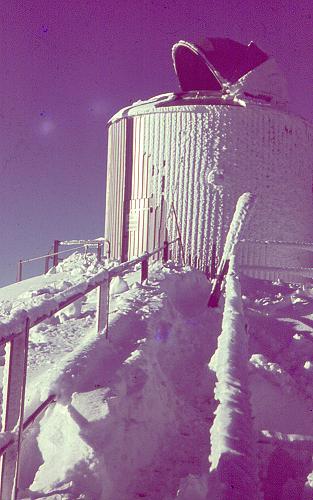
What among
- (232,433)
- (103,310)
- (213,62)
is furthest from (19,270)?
(232,433)

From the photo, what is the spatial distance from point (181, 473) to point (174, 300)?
4415mm

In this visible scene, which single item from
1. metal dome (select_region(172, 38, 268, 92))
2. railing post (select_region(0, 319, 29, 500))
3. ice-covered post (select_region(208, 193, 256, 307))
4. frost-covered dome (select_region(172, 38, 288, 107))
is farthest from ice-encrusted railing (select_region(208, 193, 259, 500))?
metal dome (select_region(172, 38, 268, 92))

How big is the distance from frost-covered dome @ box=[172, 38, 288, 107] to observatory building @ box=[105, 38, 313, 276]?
0.05 metres

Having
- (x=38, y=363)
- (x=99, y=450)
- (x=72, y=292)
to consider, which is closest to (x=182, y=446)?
(x=99, y=450)

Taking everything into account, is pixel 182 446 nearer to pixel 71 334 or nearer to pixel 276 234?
pixel 71 334

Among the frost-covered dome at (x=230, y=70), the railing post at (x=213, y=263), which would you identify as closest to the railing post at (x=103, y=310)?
the railing post at (x=213, y=263)

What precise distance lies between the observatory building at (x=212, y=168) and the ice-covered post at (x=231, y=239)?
16.5 feet

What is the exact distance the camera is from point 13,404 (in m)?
2.17

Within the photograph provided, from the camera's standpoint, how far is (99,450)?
267cm

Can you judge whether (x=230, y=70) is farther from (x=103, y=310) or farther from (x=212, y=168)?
(x=103, y=310)

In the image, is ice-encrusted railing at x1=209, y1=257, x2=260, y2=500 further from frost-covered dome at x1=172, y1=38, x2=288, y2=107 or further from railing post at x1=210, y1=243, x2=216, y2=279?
frost-covered dome at x1=172, y1=38, x2=288, y2=107

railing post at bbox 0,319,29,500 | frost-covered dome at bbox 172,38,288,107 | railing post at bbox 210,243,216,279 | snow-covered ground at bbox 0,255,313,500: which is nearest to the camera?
railing post at bbox 0,319,29,500

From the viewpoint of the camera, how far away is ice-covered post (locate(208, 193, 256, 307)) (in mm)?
7062

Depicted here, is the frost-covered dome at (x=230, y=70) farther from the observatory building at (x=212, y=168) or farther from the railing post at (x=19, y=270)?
the railing post at (x=19, y=270)
